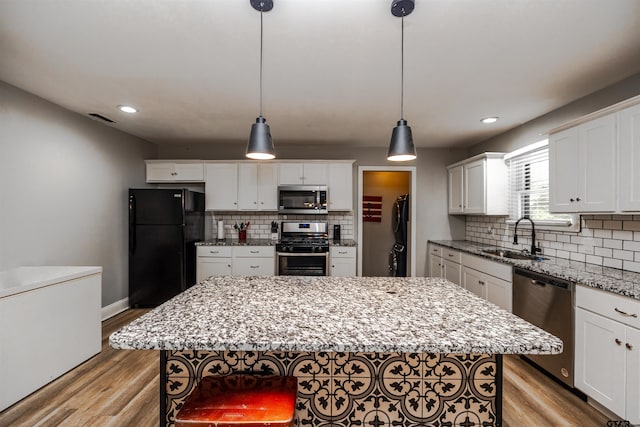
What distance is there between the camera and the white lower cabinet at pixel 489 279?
2.91 metres

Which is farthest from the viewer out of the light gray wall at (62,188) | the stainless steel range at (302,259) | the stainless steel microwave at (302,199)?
the stainless steel microwave at (302,199)

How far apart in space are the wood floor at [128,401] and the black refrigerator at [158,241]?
4.77 feet

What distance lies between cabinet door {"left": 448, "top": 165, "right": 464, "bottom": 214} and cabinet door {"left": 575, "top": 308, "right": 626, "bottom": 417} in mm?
2527

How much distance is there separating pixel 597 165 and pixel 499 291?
137 centimetres

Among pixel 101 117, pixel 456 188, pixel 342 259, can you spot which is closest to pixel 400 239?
pixel 456 188

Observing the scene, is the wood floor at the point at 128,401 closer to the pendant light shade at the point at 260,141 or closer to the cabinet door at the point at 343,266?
the pendant light shade at the point at 260,141

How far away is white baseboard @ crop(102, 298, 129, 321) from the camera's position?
3.75m

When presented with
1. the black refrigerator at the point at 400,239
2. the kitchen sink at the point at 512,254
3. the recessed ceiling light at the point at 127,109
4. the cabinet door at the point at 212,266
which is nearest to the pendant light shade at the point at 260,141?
the recessed ceiling light at the point at 127,109

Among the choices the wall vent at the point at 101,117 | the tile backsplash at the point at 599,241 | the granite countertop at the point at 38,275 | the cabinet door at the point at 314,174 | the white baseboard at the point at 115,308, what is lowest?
the white baseboard at the point at 115,308

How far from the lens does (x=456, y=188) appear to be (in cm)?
465

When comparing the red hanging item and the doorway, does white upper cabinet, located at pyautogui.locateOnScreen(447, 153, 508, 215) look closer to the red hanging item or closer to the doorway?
the doorway

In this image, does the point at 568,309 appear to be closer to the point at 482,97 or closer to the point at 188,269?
the point at 482,97

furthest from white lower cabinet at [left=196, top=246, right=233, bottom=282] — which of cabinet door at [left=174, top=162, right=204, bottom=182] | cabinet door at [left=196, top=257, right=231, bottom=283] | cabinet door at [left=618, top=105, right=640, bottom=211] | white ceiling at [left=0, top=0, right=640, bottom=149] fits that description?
cabinet door at [left=618, top=105, right=640, bottom=211]

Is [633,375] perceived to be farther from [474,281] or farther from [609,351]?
[474,281]
